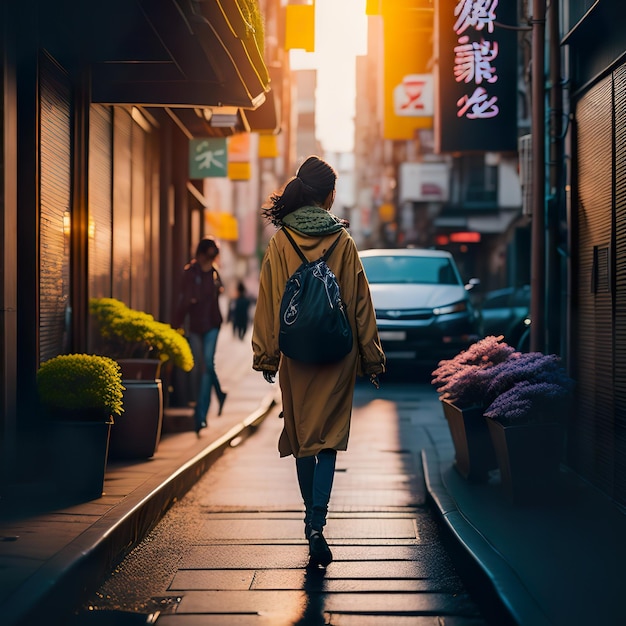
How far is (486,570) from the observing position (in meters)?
4.79

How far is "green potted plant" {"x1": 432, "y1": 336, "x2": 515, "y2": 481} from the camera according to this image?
24.2ft

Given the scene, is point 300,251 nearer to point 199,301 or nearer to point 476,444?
point 476,444

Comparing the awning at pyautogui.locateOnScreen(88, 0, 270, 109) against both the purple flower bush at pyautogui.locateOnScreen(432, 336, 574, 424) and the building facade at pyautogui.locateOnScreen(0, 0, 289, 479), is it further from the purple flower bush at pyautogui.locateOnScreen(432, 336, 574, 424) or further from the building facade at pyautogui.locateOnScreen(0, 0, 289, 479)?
the purple flower bush at pyautogui.locateOnScreen(432, 336, 574, 424)

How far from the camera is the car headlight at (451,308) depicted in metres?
16.2

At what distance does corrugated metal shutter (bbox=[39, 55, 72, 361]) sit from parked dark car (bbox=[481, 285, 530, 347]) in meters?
11.0

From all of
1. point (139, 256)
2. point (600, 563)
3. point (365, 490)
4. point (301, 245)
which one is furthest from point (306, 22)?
point (600, 563)

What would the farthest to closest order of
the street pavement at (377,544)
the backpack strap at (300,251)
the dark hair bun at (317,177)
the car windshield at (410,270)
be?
1. the car windshield at (410,270)
2. the dark hair bun at (317,177)
3. the backpack strap at (300,251)
4. the street pavement at (377,544)

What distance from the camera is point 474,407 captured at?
7.43 metres

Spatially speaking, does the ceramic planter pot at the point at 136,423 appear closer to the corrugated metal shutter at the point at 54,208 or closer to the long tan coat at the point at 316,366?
the corrugated metal shutter at the point at 54,208

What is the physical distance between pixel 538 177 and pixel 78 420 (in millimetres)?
4178

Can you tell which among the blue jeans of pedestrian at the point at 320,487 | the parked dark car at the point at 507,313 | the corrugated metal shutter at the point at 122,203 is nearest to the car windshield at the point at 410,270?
the parked dark car at the point at 507,313

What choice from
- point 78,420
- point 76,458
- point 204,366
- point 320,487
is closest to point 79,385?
point 78,420

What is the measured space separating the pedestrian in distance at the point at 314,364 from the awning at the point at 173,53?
2752 millimetres

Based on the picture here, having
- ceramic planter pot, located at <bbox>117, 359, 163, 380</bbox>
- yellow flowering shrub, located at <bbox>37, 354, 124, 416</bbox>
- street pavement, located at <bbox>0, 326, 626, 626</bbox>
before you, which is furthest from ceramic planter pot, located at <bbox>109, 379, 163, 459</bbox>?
yellow flowering shrub, located at <bbox>37, 354, 124, 416</bbox>
